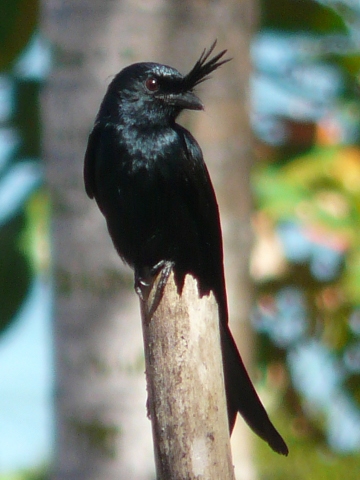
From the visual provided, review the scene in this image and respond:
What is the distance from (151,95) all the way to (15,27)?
7.75 feet

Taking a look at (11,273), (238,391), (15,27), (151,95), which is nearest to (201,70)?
Result: (151,95)

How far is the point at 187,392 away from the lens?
6.79ft

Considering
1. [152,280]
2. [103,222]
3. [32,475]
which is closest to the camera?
[152,280]

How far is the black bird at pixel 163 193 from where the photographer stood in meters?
2.51

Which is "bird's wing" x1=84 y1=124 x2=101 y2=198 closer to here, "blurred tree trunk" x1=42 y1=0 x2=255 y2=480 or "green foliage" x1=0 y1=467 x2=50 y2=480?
"blurred tree trunk" x1=42 y1=0 x2=255 y2=480

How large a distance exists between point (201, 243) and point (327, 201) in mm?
2265

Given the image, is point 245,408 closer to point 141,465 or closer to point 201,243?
point 201,243

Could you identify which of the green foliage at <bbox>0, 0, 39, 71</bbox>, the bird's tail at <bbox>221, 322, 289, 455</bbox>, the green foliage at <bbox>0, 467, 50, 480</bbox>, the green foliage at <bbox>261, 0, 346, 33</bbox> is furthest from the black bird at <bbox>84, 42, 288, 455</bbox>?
the green foliage at <bbox>0, 467, 50, 480</bbox>

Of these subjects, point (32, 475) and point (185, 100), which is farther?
point (32, 475)

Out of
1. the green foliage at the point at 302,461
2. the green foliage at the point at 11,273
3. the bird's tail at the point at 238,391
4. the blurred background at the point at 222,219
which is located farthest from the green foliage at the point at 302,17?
→ the bird's tail at the point at 238,391

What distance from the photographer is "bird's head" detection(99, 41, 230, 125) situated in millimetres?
2910

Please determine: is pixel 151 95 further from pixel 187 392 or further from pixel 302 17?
pixel 302 17

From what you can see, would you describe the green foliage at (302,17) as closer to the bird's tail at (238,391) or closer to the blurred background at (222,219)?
the blurred background at (222,219)

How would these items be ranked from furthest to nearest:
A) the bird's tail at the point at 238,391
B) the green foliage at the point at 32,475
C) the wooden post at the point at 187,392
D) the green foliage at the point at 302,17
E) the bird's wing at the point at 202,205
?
the green foliage at the point at 32,475 < the green foliage at the point at 302,17 < the bird's wing at the point at 202,205 < the bird's tail at the point at 238,391 < the wooden post at the point at 187,392
